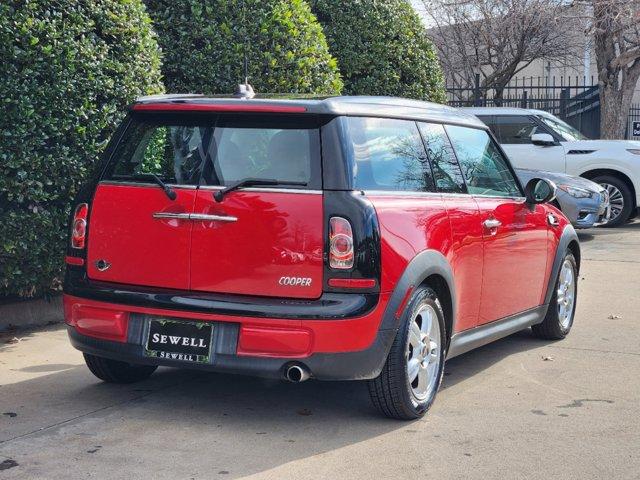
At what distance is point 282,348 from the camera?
16.8 ft

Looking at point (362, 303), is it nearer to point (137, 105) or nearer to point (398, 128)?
point (398, 128)

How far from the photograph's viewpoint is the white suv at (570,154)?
16.4 m

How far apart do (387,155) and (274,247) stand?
2.97 feet

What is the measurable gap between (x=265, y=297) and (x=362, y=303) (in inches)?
18.6

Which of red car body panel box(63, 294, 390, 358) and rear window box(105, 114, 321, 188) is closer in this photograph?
red car body panel box(63, 294, 390, 358)

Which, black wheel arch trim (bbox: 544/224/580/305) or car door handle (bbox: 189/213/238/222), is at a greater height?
car door handle (bbox: 189/213/238/222)

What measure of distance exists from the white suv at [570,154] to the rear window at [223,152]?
36.8 feet

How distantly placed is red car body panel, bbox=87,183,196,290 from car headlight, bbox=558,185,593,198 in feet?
31.5

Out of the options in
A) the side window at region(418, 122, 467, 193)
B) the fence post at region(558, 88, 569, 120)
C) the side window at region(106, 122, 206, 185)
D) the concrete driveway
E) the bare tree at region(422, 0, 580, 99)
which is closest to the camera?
the concrete driveway

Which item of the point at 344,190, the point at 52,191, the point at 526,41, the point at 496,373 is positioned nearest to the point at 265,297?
the point at 344,190

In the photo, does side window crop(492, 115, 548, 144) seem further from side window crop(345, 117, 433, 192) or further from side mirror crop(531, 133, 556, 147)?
side window crop(345, 117, 433, 192)

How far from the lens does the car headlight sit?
14.1 m

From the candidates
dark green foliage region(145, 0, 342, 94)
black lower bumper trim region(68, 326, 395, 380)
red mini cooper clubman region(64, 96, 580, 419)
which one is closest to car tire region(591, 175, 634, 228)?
dark green foliage region(145, 0, 342, 94)

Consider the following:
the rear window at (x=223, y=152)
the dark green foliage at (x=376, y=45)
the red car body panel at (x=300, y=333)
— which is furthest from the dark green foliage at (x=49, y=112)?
the dark green foliage at (x=376, y=45)
